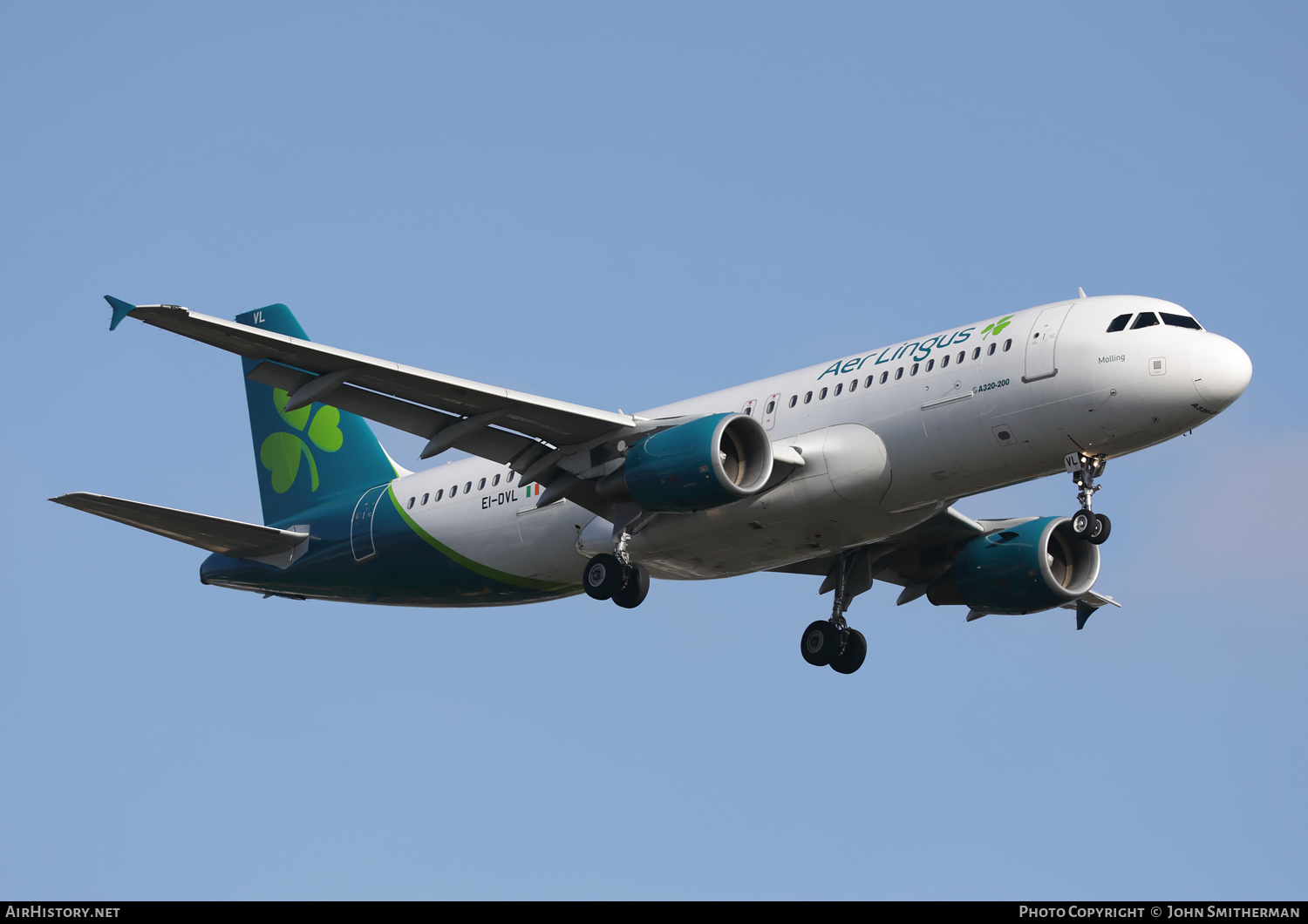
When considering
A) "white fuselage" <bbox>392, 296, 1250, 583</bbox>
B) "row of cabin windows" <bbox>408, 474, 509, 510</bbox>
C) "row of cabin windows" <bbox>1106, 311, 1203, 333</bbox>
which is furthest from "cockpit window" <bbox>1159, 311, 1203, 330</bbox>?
"row of cabin windows" <bbox>408, 474, 509, 510</bbox>

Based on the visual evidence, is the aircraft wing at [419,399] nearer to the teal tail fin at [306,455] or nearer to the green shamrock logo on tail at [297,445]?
the teal tail fin at [306,455]

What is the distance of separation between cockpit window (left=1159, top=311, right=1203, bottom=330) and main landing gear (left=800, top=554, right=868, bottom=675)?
398 inches

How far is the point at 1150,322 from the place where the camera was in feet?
95.3

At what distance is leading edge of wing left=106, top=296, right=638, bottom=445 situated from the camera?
91.2 feet

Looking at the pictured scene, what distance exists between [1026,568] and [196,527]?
18.0 metres

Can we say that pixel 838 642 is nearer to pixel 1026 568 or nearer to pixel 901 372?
pixel 1026 568

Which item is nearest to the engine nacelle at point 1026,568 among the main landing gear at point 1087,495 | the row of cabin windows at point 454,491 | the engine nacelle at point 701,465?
the main landing gear at point 1087,495

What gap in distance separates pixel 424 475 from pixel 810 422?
33.7 ft

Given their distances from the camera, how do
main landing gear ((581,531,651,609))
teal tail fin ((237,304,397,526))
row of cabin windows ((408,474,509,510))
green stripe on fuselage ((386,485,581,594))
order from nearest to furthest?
main landing gear ((581,531,651,609)), green stripe on fuselage ((386,485,581,594)), row of cabin windows ((408,474,509,510)), teal tail fin ((237,304,397,526))

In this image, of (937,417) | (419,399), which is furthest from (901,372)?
(419,399)

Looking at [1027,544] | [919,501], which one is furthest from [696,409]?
[1027,544]

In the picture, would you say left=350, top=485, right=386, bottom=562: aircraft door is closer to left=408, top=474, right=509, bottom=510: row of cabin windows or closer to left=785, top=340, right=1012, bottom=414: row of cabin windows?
left=408, top=474, right=509, bottom=510: row of cabin windows

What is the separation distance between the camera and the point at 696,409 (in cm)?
3350

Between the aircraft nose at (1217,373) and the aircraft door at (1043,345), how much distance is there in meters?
2.34
